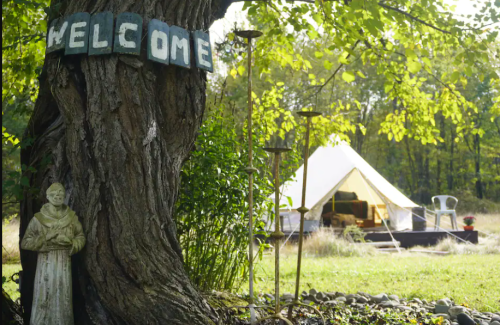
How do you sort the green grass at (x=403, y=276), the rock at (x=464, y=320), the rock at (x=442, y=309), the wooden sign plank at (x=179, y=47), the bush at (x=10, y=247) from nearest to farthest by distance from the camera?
1. the wooden sign plank at (x=179, y=47)
2. the rock at (x=464, y=320)
3. the rock at (x=442, y=309)
4. the green grass at (x=403, y=276)
5. the bush at (x=10, y=247)

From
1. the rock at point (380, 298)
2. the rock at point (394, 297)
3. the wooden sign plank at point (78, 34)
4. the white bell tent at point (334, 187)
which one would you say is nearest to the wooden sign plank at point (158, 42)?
the wooden sign plank at point (78, 34)

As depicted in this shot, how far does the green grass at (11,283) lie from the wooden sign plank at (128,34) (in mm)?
3033

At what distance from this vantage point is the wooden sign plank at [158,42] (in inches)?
126

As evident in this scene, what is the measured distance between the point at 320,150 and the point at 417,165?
18980mm

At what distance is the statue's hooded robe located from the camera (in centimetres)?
294

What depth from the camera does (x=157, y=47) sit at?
3.22 meters

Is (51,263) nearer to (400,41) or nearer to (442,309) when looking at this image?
(442,309)

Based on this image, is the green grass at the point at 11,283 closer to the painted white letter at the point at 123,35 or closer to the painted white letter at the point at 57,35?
the painted white letter at the point at 57,35

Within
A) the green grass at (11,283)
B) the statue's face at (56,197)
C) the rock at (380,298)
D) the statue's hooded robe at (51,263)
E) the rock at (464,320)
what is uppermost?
the statue's face at (56,197)

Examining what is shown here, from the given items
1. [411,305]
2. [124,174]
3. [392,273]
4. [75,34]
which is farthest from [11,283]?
[392,273]

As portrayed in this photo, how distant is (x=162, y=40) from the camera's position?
3.24 metres

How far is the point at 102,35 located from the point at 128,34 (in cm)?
15

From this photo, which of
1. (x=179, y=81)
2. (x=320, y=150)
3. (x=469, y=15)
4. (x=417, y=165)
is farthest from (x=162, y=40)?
(x=417, y=165)

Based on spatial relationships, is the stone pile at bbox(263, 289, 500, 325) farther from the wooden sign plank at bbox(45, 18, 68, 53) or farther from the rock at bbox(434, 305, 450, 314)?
the wooden sign plank at bbox(45, 18, 68, 53)
